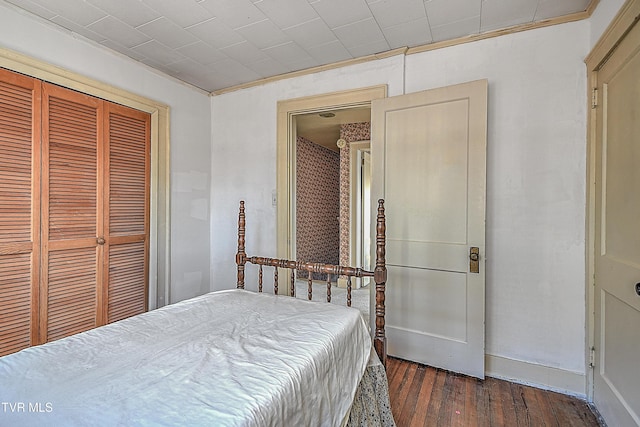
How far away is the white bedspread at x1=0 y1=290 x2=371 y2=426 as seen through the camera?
0.84 meters

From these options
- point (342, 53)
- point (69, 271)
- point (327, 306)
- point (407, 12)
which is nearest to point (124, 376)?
point (327, 306)

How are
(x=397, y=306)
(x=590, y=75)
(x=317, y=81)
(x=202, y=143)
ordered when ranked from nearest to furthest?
1. (x=590, y=75)
2. (x=397, y=306)
3. (x=317, y=81)
4. (x=202, y=143)

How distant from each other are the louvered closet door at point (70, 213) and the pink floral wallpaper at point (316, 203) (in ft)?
9.08

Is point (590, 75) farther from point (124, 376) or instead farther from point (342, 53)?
point (124, 376)

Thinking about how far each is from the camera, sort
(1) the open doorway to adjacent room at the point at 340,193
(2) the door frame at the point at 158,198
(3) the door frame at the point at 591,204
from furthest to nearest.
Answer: (1) the open doorway to adjacent room at the point at 340,193 → (2) the door frame at the point at 158,198 → (3) the door frame at the point at 591,204

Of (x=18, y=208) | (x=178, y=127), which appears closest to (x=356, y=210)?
(x=178, y=127)

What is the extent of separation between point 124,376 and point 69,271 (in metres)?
1.73

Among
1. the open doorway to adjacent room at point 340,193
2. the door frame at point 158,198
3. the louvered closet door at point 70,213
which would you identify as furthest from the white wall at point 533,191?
the louvered closet door at point 70,213

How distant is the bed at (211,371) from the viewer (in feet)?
2.77

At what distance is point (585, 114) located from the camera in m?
2.04

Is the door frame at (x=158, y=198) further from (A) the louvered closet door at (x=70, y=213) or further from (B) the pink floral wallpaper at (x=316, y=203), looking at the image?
(B) the pink floral wallpaper at (x=316, y=203)

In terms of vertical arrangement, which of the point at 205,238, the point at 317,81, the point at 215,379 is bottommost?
the point at 215,379

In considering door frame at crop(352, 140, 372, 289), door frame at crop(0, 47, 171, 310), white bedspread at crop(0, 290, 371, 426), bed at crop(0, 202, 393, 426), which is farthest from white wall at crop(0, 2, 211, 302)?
door frame at crop(352, 140, 372, 289)

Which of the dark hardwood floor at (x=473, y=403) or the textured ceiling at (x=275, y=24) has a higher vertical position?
the textured ceiling at (x=275, y=24)
